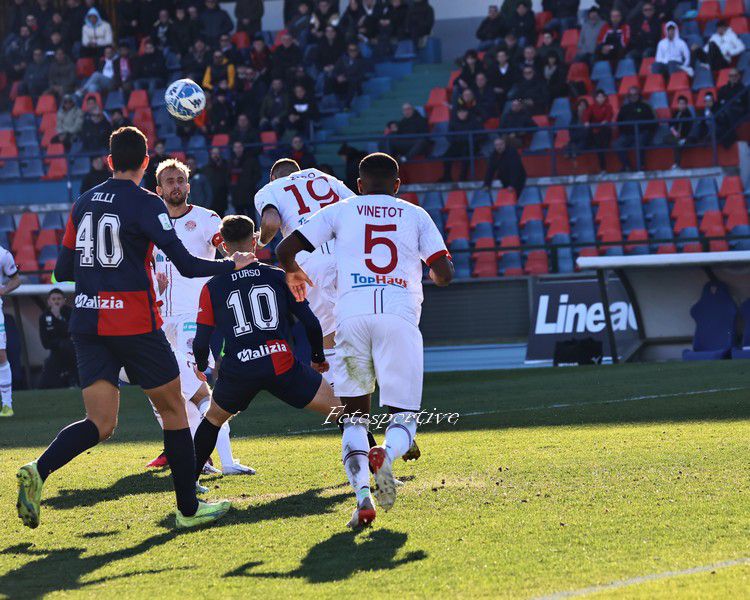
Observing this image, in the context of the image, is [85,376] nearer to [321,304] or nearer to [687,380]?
[321,304]

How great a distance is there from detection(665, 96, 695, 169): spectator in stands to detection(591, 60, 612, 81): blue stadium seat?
184cm

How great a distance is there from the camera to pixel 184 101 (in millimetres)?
13766

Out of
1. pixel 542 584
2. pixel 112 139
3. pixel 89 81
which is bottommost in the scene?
pixel 542 584

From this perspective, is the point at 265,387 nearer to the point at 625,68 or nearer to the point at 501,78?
the point at 501,78

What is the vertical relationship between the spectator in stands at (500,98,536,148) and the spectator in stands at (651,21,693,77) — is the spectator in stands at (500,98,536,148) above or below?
below

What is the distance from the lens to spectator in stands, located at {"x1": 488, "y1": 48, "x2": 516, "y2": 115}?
2323 cm

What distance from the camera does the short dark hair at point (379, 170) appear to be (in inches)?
267

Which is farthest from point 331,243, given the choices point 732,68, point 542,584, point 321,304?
point 732,68

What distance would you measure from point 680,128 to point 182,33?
35.5 feet

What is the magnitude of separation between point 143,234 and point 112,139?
0.53m

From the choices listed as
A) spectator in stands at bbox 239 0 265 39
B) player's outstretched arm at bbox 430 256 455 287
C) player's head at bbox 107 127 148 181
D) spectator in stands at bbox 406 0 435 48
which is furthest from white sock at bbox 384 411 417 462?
spectator in stands at bbox 239 0 265 39

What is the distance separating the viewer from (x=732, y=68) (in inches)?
897

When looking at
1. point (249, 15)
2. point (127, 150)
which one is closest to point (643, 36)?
point (249, 15)

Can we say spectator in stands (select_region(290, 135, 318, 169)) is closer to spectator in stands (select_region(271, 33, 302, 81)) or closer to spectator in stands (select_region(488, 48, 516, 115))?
spectator in stands (select_region(271, 33, 302, 81))
